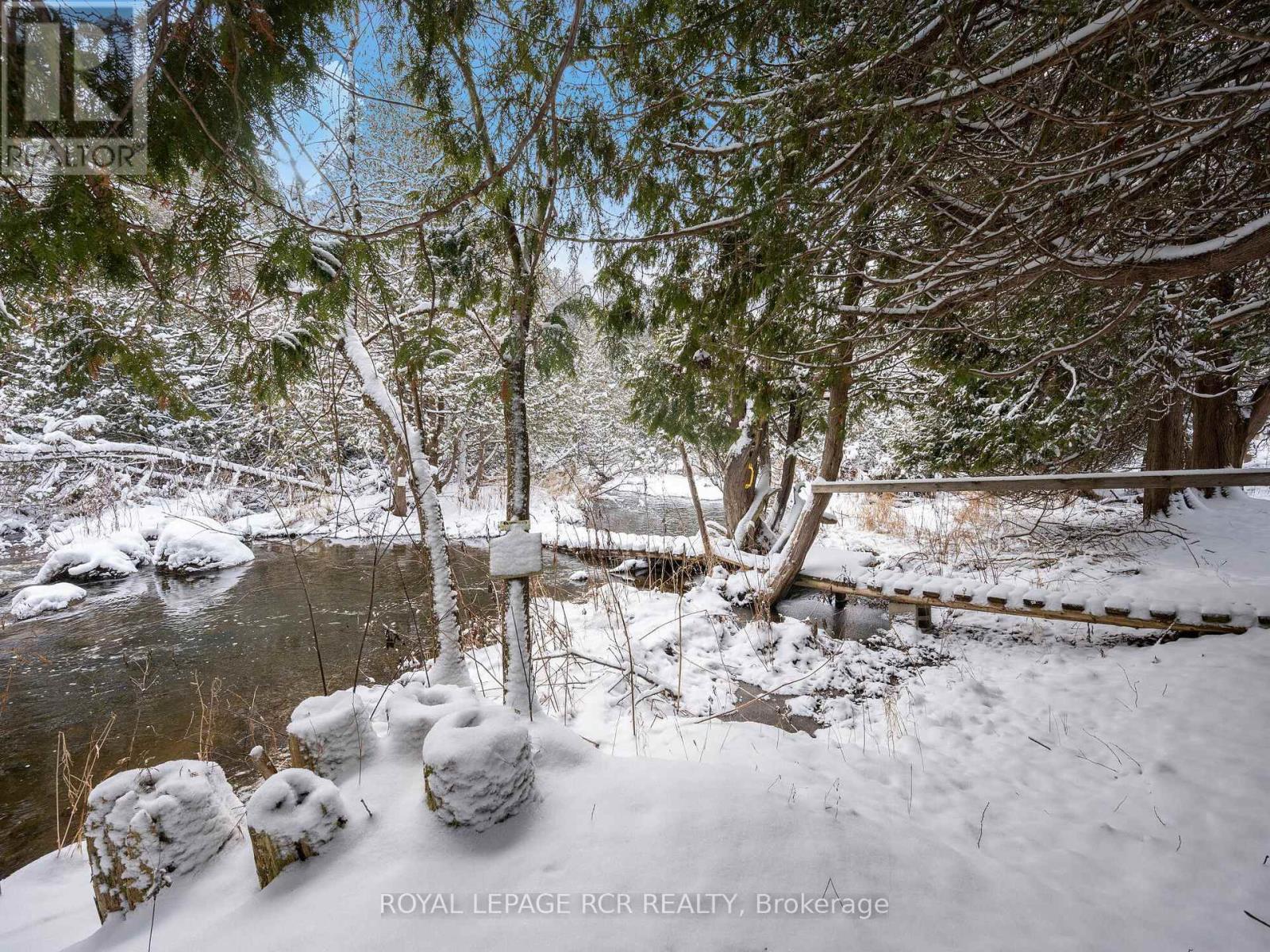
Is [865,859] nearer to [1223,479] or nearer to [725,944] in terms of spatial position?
[725,944]

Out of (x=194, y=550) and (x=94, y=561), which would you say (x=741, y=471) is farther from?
(x=94, y=561)

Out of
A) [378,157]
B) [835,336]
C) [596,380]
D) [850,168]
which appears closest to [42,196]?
[850,168]

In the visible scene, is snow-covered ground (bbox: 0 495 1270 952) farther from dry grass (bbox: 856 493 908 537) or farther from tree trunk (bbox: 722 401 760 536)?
dry grass (bbox: 856 493 908 537)

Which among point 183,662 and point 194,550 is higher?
point 194,550

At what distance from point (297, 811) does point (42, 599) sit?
26.0ft

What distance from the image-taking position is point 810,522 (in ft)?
16.9

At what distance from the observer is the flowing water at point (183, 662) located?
3.21 metres

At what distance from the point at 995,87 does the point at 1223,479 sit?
291 cm

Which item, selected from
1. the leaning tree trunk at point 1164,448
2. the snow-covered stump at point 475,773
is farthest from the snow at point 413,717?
the leaning tree trunk at point 1164,448

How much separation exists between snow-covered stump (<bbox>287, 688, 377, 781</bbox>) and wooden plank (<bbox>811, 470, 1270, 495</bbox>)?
4112 millimetres

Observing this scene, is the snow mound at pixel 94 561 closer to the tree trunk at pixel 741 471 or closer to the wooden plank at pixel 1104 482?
the tree trunk at pixel 741 471

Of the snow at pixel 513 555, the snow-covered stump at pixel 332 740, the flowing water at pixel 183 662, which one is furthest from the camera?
the flowing water at pixel 183 662

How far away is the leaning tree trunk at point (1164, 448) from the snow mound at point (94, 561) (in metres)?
13.9

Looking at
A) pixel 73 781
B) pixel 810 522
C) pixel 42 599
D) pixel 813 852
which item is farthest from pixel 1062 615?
pixel 42 599
